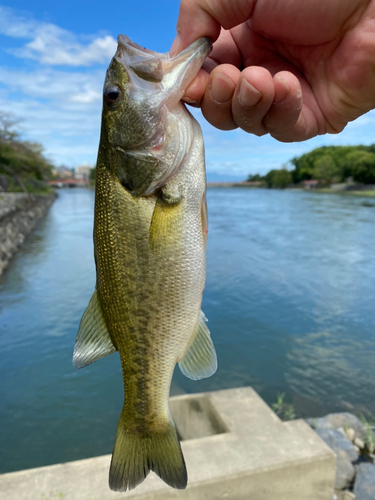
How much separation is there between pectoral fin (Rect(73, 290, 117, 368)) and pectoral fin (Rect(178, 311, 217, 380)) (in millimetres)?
371

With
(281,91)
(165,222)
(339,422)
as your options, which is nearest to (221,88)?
(281,91)

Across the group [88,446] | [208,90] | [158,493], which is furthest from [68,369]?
[208,90]

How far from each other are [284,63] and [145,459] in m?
2.53

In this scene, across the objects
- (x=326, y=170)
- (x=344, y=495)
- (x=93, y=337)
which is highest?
(x=93, y=337)

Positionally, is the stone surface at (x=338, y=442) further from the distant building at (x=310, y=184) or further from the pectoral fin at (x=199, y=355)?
the distant building at (x=310, y=184)

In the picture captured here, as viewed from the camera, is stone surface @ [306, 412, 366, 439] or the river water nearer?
stone surface @ [306, 412, 366, 439]

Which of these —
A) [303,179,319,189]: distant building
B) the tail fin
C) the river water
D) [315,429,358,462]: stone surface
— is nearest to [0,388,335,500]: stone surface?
[315,429,358,462]: stone surface

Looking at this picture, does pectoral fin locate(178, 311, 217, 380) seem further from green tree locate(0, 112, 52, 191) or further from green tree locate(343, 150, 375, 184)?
green tree locate(343, 150, 375, 184)

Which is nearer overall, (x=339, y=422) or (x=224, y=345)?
(x=339, y=422)

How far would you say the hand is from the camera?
1901mm

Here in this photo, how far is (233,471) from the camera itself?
3381 millimetres

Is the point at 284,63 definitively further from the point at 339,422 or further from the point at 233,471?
the point at 339,422

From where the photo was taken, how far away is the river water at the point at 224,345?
244 inches

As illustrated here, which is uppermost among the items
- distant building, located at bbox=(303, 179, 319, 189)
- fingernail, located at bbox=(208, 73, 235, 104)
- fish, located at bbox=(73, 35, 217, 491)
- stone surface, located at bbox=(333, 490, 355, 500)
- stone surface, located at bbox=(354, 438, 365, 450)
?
fingernail, located at bbox=(208, 73, 235, 104)
